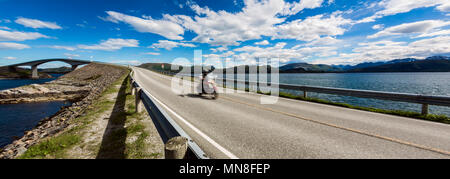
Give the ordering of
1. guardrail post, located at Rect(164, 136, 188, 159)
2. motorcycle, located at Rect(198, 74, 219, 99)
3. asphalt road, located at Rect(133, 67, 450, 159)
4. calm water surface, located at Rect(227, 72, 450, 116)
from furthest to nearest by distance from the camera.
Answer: calm water surface, located at Rect(227, 72, 450, 116) → motorcycle, located at Rect(198, 74, 219, 99) → asphalt road, located at Rect(133, 67, 450, 159) → guardrail post, located at Rect(164, 136, 188, 159)

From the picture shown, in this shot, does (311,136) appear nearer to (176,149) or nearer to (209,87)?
(176,149)

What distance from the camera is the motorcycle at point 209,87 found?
10.6 meters

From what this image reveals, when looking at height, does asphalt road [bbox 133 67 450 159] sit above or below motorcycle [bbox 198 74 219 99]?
below

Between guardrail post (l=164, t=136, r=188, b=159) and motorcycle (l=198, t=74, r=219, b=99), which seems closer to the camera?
guardrail post (l=164, t=136, r=188, b=159)

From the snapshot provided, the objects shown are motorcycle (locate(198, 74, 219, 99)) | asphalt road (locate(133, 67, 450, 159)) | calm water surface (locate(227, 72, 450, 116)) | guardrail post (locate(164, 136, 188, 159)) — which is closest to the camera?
guardrail post (locate(164, 136, 188, 159))

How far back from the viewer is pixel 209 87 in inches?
428

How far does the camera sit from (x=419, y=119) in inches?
269

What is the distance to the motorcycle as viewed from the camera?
34.9ft

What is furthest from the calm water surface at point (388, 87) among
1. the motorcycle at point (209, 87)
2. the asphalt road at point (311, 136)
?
the motorcycle at point (209, 87)

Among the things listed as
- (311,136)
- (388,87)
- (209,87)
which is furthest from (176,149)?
(388,87)

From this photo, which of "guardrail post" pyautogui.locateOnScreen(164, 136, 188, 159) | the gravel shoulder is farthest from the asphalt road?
"guardrail post" pyautogui.locateOnScreen(164, 136, 188, 159)

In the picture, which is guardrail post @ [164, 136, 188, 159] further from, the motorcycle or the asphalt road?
the motorcycle
